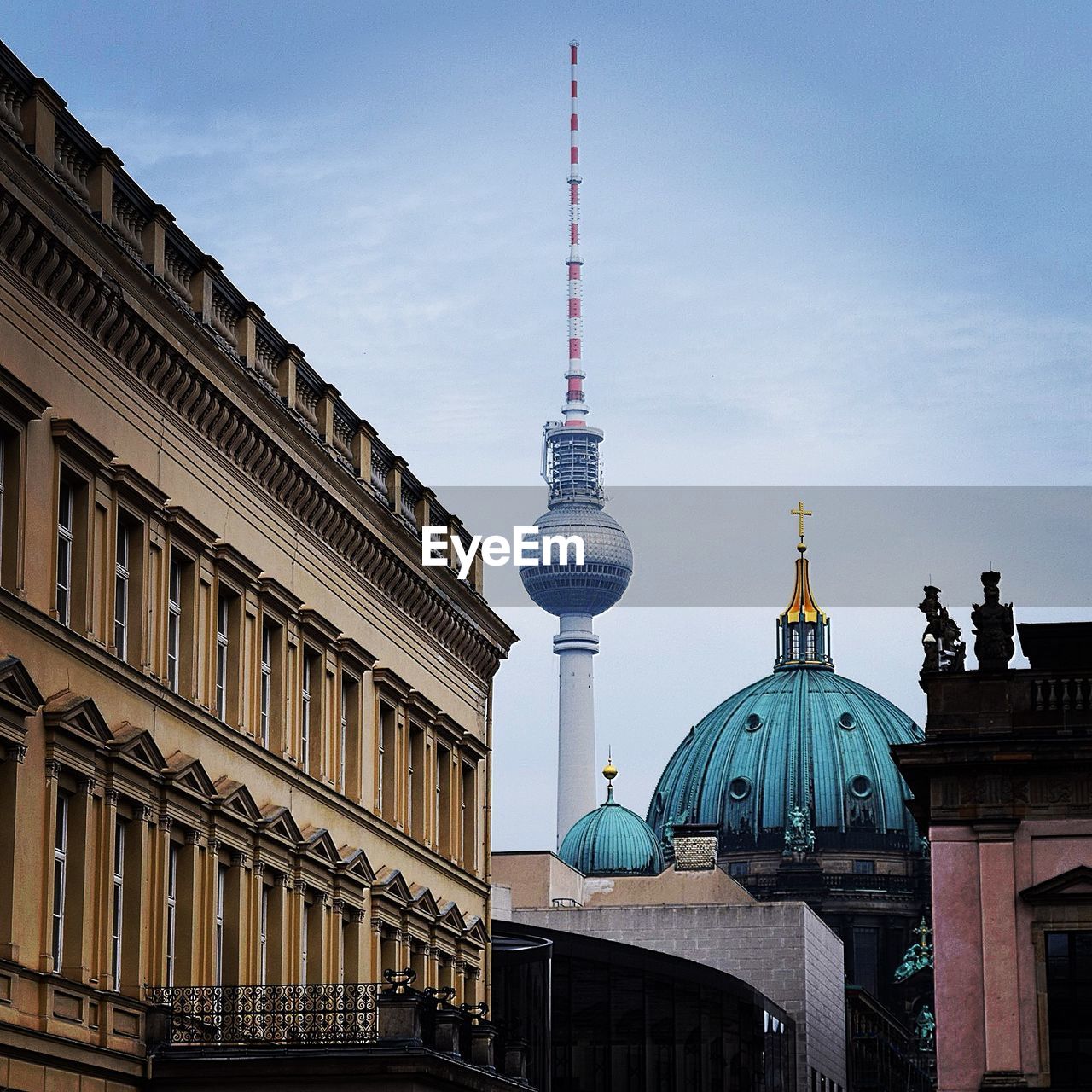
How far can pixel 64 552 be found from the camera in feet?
105

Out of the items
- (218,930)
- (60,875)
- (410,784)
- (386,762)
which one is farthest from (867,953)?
(60,875)

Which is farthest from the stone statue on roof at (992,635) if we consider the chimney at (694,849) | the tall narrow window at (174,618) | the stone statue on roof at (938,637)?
the chimney at (694,849)

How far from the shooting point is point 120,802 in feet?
107

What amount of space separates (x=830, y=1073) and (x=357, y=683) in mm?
63232

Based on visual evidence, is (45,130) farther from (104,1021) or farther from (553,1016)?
(553,1016)

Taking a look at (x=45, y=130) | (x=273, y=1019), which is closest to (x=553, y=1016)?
(x=273, y=1019)

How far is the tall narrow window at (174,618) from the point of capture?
3506cm

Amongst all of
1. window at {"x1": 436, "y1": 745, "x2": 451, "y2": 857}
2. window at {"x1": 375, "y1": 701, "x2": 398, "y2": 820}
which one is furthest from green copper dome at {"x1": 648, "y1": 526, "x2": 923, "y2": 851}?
window at {"x1": 375, "y1": 701, "x2": 398, "y2": 820}

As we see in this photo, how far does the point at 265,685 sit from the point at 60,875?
8.38 m

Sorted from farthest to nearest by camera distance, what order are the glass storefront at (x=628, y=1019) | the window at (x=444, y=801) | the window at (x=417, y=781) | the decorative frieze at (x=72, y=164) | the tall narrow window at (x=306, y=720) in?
the glass storefront at (x=628, y=1019), the window at (x=444, y=801), the window at (x=417, y=781), the tall narrow window at (x=306, y=720), the decorative frieze at (x=72, y=164)

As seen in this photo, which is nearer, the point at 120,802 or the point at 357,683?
the point at 120,802

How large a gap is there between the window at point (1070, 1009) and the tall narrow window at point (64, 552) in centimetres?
2021

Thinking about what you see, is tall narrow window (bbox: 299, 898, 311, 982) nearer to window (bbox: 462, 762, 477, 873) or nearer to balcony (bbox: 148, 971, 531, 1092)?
balcony (bbox: 148, 971, 531, 1092)

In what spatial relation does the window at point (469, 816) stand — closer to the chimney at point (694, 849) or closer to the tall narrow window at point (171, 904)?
the tall narrow window at point (171, 904)
